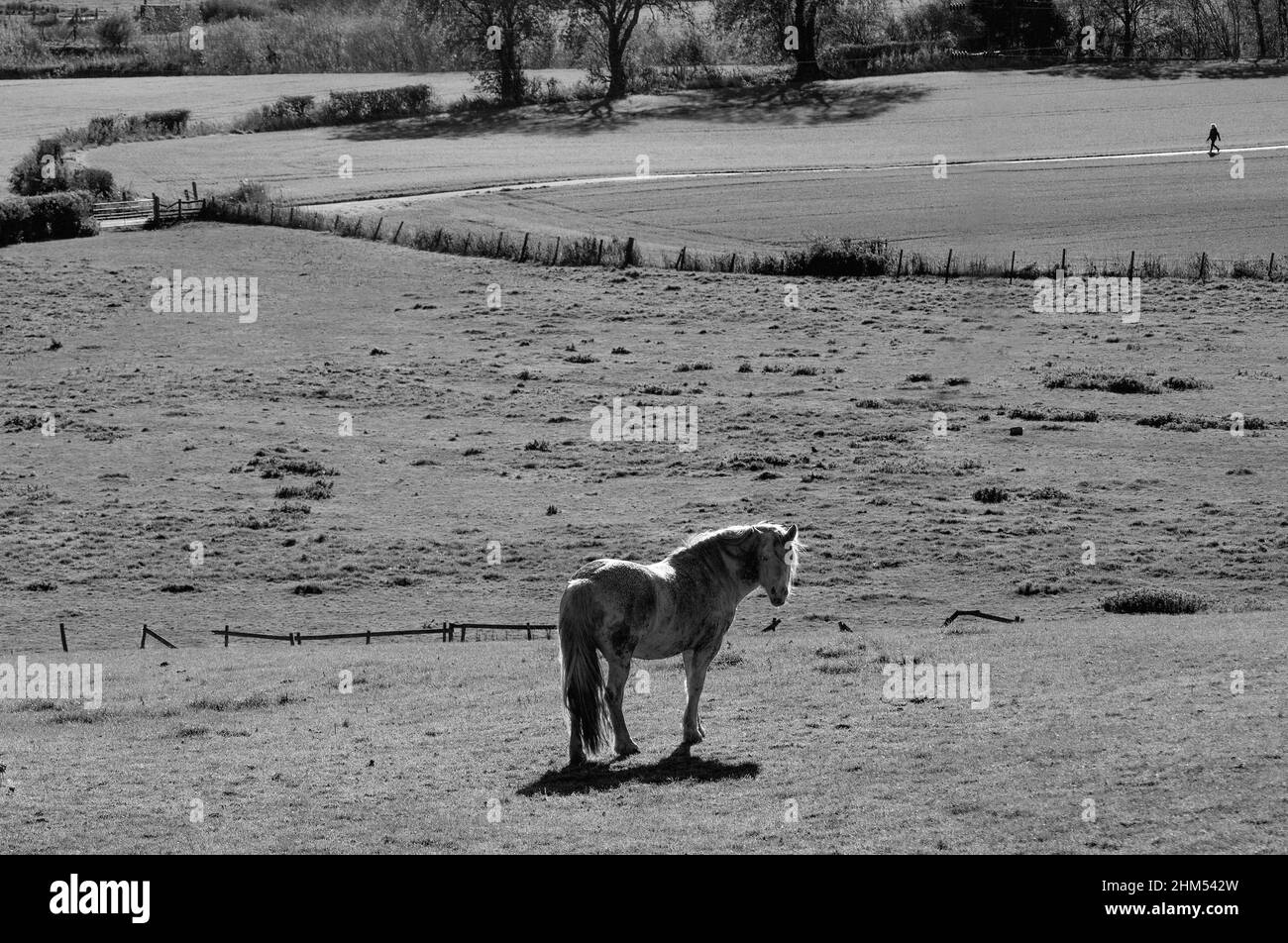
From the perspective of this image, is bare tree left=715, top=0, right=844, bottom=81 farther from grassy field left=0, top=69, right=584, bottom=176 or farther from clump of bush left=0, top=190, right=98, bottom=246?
clump of bush left=0, top=190, right=98, bottom=246

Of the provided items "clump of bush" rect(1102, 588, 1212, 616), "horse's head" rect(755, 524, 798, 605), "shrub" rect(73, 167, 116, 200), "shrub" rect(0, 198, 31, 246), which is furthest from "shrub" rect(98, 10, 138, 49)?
"horse's head" rect(755, 524, 798, 605)

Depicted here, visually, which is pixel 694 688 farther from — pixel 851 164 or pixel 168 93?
pixel 168 93

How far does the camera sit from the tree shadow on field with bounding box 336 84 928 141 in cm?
12012

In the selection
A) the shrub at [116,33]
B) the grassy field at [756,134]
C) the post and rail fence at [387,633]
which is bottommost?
the post and rail fence at [387,633]

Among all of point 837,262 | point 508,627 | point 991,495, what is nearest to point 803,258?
point 837,262

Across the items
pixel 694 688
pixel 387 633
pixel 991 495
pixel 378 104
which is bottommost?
pixel 387 633

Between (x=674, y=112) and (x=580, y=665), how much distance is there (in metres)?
111

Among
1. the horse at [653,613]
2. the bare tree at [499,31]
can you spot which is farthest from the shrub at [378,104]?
the horse at [653,613]

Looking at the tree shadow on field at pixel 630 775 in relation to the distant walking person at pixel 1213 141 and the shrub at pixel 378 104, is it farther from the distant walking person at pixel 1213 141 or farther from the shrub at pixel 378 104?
the shrub at pixel 378 104

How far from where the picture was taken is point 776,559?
17.2 metres

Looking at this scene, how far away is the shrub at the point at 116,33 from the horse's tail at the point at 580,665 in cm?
15774

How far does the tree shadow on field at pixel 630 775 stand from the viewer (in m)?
16.1

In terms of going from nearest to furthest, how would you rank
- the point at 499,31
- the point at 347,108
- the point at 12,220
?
the point at 12,220 → the point at 499,31 → the point at 347,108

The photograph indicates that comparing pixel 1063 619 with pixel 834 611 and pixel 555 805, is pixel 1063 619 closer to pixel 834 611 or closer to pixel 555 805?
pixel 834 611
